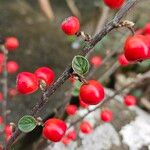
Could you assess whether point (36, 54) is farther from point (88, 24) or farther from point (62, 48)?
point (88, 24)

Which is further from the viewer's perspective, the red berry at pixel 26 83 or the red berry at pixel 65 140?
the red berry at pixel 65 140

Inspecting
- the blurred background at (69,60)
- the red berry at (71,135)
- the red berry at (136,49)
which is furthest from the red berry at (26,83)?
the red berry at (71,135)

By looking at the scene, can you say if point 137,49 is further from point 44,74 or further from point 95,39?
point 44,74

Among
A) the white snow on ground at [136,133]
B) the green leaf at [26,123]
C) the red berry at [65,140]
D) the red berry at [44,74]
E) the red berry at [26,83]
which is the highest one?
the red berry at [26,83]

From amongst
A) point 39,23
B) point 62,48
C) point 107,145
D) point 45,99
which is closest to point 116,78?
point 62,48

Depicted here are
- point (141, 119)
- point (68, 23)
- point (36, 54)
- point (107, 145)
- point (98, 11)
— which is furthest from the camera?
point (98, 11)

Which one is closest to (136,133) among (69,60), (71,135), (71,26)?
(71,135)

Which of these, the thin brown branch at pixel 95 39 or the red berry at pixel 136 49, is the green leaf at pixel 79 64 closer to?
the thin brown branch at pixel 95 39
